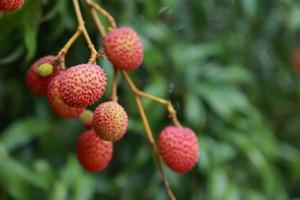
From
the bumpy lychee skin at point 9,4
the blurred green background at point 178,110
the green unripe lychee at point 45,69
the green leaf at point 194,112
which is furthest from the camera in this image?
the green leaf at point 194,112

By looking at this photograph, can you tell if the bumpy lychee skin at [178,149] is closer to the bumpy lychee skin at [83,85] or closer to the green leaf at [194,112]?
the bumpy lychee skin at [83,85]

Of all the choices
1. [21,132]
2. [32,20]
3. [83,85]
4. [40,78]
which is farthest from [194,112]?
[83,85]

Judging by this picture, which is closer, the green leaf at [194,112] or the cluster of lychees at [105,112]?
the cluster of lychees at [105,112]

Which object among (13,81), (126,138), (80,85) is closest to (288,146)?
(126,138)

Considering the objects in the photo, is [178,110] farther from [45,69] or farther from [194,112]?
[45,69]

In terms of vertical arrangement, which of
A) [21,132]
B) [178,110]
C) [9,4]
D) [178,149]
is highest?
[9,4]

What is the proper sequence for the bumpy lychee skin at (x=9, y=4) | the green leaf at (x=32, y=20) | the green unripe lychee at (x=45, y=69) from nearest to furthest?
the bumpy lychee skin at (x=9, y=4)
the green unripe lychee at (x=45, y=69)
the green leaf at (x=32, y=20)

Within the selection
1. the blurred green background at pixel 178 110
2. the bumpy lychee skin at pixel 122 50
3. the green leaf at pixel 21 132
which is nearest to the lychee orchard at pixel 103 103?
the bumpy lychee skin at pixel 122 50
